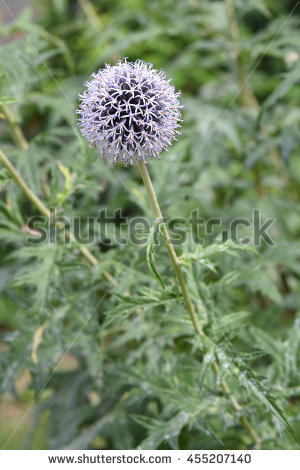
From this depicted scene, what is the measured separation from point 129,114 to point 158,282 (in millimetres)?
514

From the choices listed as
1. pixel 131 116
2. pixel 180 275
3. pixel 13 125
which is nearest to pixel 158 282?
pixel 180 275

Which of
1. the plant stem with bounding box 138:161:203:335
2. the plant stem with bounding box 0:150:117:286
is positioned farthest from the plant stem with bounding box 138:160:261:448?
the plant stem with bounding box 0:150:117:286

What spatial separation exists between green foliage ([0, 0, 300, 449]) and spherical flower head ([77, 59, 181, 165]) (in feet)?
0.80

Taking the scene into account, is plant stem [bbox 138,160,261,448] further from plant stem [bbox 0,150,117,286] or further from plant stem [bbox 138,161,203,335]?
plant stem [bbox 0,150,117,286]

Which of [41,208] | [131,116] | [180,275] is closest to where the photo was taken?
[131,116]

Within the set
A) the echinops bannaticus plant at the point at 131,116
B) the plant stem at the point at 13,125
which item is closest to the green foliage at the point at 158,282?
the plant stem at the point at 13,125

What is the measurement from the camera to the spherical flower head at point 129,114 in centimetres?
124

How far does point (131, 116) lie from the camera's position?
123cm

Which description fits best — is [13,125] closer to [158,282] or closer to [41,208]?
[41,208]

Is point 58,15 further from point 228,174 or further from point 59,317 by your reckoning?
point 59,317

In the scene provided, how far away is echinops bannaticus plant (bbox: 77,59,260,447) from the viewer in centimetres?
124

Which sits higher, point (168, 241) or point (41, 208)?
point (41, 208)

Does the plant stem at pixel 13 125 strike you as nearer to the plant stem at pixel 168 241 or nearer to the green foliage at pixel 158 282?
the green foliage at pixel 158 282
